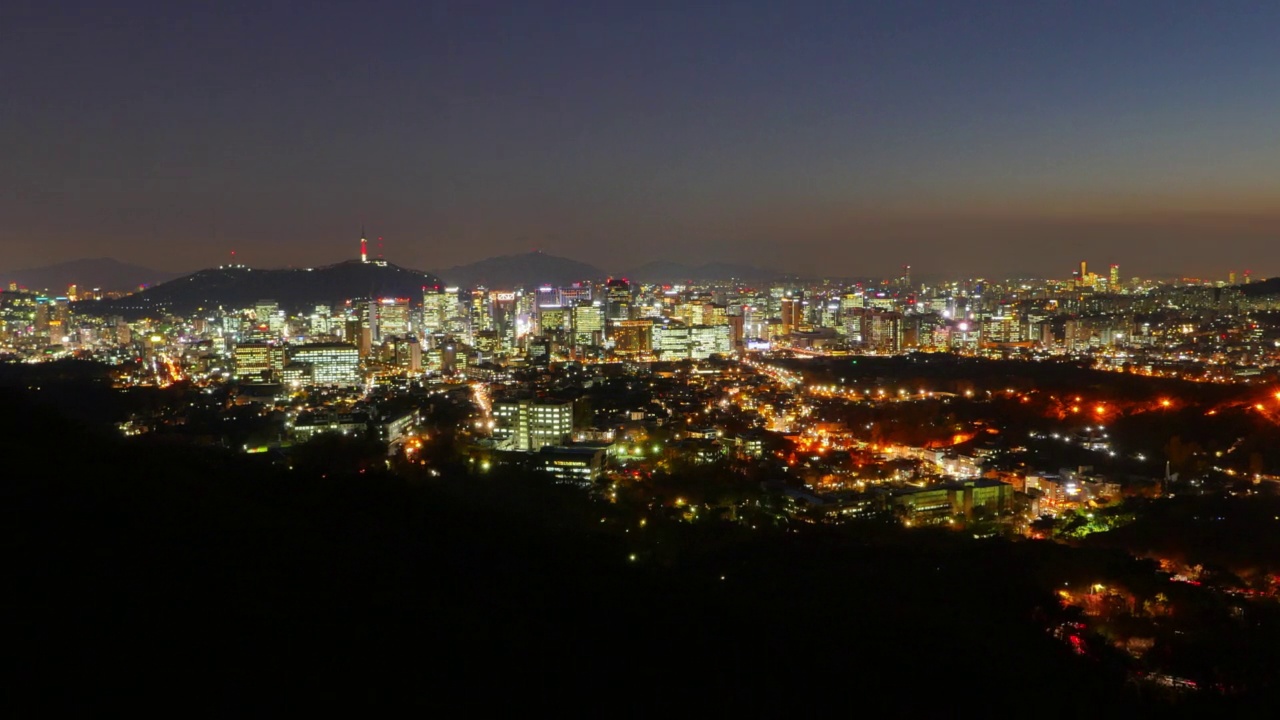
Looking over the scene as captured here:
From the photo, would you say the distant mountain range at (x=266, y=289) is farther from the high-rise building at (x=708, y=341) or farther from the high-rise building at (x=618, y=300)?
the high-rise building at (x=708, y=341)

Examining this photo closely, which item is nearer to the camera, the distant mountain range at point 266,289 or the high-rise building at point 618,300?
the high-rise building at point 618,300

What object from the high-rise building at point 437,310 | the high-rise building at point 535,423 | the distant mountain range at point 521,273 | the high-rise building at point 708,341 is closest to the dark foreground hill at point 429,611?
the high-rise building at point 535,423

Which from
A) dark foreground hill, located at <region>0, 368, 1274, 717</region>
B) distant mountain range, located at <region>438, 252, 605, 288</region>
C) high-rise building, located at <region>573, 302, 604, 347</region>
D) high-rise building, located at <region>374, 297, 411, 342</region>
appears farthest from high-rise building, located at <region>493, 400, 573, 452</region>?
distant mountain range, located at <region>438, 252, 605, 288</region>

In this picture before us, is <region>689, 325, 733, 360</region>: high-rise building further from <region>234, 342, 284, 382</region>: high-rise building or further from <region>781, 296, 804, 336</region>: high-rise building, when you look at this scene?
<region>234, 342, 284, 382</region>: high-rise building

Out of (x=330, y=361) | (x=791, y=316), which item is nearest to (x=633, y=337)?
(x=791, y=316)

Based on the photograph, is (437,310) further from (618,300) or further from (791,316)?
(791,316)

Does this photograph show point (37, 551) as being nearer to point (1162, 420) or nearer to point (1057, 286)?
point (1162, 420)
